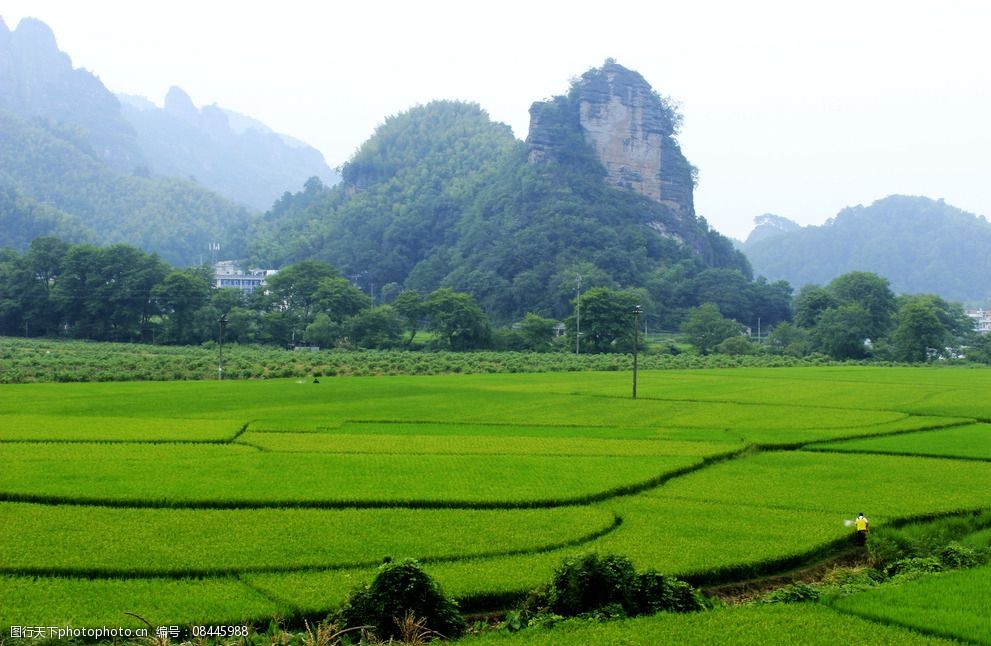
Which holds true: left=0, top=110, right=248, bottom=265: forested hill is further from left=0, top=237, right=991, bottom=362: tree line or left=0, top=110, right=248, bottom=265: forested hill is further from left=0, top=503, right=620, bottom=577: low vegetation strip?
left=0, top=503, right=620, bottom=577: low vegetation strip

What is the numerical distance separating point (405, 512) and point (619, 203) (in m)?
126

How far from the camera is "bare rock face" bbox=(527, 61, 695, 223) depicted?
14612 cm

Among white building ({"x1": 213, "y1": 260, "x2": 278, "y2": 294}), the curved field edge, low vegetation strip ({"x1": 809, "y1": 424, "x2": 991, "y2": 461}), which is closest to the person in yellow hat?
the curved field edge

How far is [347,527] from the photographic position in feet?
46.2

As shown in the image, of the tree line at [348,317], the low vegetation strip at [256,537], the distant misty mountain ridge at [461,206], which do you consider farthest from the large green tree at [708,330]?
the low vegetation strip at [256,537]

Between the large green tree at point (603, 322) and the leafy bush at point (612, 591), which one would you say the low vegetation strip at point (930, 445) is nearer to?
the leafy bush at point (612, 591)

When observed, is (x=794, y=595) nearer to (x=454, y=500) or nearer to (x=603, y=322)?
(x=454, y=500)

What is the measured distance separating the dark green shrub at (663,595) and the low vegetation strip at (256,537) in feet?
8.51

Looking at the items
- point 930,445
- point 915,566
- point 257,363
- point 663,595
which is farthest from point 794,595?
point 257,363

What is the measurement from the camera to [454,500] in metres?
16.3

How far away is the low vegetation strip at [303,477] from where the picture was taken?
16062 millimetres

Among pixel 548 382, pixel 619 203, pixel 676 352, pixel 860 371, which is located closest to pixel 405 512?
pixel 548 382

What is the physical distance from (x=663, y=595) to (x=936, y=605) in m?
3.31

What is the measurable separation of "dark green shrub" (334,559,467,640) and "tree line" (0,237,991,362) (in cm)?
6918
